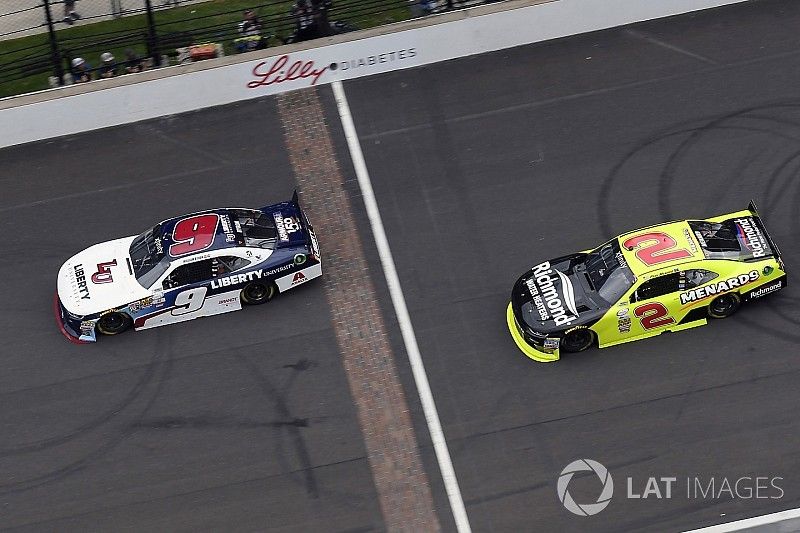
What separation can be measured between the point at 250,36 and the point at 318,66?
189 centimetres

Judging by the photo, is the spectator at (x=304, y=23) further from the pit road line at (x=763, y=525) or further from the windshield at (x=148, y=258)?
the pit road line at (x=763, y=525)

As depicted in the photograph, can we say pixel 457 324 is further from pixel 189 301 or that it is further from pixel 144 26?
pixel 144 26

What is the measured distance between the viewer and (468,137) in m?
21.1

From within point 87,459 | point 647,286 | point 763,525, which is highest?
point 647,286

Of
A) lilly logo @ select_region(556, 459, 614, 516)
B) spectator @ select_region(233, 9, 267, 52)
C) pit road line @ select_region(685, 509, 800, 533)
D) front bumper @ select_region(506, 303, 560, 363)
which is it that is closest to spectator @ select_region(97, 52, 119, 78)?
spectator @ select_region(233, 9, 267, 52)

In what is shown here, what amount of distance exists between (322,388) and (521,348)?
134 inches

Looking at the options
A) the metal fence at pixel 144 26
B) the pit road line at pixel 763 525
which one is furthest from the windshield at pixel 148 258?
the pit road line at pixel 763 525

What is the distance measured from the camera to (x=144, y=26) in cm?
2341

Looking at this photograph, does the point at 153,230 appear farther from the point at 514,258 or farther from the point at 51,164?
the point at 514,258

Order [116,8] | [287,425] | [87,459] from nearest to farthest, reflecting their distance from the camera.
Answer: [87,459]
[287,425]
[116,8]

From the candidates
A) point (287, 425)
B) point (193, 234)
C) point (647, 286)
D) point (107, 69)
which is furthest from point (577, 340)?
point (107, 69)

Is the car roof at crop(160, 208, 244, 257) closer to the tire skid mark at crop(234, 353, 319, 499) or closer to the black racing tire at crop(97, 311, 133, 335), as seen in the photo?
the black racing tire at crop(97, 311, 133, 335)

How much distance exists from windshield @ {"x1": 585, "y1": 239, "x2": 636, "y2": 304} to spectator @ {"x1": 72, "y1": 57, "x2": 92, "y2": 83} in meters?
11.7

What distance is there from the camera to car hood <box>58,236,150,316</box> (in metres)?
17.9
